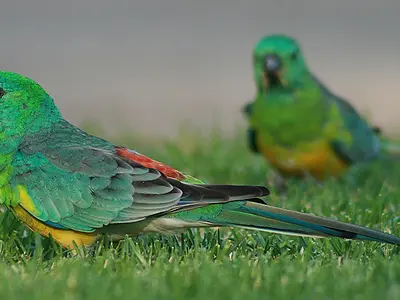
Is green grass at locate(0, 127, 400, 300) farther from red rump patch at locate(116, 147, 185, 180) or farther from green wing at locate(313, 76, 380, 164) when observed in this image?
green wing at locate(313, 76, 380, 164)

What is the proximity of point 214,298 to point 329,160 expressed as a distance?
3308mm

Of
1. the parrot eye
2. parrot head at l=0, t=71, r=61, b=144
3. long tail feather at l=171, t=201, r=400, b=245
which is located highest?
the parrot eye

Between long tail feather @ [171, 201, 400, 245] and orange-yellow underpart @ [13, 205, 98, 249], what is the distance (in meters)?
0.44

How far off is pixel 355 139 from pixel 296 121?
47cm

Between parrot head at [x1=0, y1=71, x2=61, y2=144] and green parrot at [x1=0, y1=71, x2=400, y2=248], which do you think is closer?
green parrot at [x1=0, y1=71, x2=400, y2=248]

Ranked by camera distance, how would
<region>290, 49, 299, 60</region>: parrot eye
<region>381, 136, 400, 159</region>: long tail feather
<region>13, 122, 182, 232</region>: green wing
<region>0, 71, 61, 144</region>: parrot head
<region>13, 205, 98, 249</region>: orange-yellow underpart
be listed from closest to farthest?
<region>13, 122, 182, 232</region>: green wing, <region>13, 205, 98, 249</region>: orange-yellow underpart, <region>0, 71, 61, 144</region>: parrot head, <region>290, 49, 299, 60</region>: parrot eye, <region>381, 136, 400, 159</region>: long tail feather

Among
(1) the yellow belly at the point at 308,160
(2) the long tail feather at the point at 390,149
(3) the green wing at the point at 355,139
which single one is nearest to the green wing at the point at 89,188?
(1) the yellow belly at the point at 308,160

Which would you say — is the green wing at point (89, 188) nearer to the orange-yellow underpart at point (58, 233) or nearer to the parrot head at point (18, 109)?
the orange-yellow underpart at point (58, 233)

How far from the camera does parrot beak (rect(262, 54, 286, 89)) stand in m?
6.55

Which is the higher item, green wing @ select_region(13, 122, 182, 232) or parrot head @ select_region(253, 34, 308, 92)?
parrot head @ select_region(253, 34, 308, 92)

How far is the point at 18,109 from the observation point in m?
4.47

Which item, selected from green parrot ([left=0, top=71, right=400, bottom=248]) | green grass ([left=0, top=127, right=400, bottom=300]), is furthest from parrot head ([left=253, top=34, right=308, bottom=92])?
green parrot ([left=0, top=71, right=400, bottom=248])

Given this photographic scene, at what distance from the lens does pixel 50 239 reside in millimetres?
4387

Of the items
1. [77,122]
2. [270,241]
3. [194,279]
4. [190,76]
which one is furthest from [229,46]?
[194,279]
